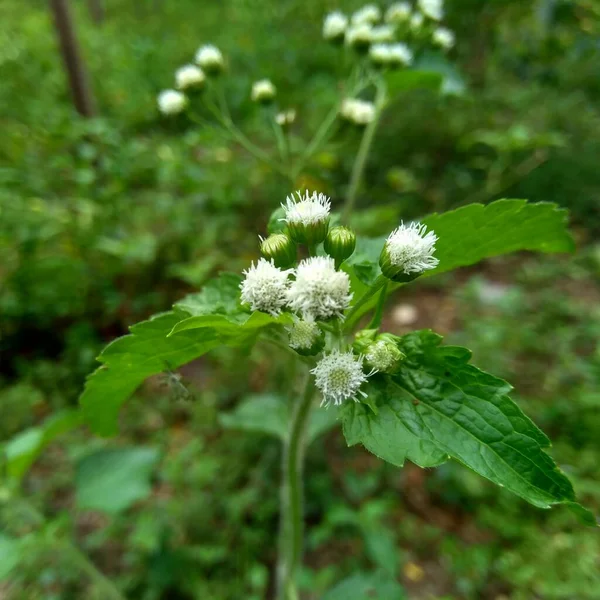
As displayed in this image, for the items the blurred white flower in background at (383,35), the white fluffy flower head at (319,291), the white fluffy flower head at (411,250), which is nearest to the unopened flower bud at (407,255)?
the white fluffy flower head at (411,250)

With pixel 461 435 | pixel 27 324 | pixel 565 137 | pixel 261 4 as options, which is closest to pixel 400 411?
pixel 461 435

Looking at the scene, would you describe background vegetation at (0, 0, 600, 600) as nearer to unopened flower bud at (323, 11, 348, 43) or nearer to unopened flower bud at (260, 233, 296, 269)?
unopened flower bud at (260, 233, 296, 269)

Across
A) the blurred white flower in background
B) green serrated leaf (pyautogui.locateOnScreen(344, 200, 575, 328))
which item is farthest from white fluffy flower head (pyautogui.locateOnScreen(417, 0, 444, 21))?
green serrated leaf (pyautogui.locateOnScreen(344, 200, 575, 328))

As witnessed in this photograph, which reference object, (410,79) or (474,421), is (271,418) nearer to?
(474,421)

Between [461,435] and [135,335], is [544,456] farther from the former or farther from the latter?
[135,335]

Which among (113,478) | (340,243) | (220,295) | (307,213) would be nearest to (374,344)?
(340,243)

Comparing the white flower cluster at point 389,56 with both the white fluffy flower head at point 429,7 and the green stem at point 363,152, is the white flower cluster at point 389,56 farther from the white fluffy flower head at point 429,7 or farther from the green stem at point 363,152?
the white fluffy flower head at point 429,7
